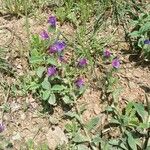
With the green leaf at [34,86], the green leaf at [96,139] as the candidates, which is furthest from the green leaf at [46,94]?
the green leaf at [96,139]

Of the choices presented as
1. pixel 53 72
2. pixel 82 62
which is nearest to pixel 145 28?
pixel 82 62

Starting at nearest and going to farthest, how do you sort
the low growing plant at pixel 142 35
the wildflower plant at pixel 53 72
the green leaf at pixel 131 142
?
the green leaf at pixel 131 142 < the wildflower plant at pixel 53 72 < the low growing plant at pixel 142 35

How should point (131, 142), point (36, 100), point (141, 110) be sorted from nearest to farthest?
1. point (131, 142)
2. point (141, 110)
3. point (36, 100)

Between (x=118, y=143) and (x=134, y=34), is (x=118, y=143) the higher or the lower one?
the lower one

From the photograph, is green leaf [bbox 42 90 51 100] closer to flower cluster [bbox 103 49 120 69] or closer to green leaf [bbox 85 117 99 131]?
green leaf [bbox 85 117 99 131]

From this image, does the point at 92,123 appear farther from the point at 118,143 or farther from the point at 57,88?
the point at 57,88

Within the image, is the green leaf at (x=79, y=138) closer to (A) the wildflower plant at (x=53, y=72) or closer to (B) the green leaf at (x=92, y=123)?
(B) the green leaf at (x=92, y=123)

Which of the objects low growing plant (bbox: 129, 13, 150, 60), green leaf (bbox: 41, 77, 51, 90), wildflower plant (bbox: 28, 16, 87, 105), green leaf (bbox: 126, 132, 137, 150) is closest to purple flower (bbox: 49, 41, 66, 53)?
wildflower plant (bbox: 28, 16, 87, 105)
